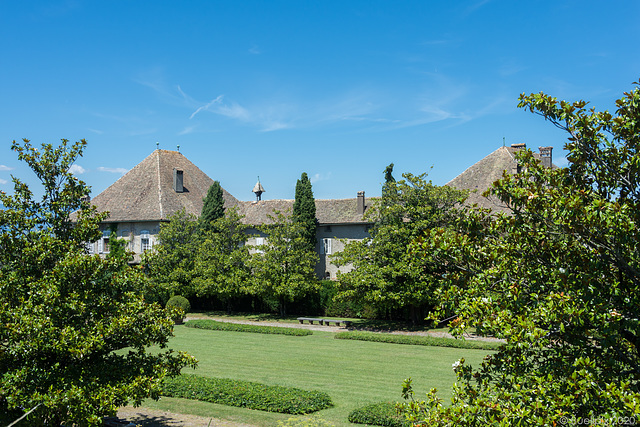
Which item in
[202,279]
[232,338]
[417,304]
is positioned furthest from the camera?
[202,279]

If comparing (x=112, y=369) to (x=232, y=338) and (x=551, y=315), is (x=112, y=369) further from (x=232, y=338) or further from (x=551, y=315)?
(x=232, y=338)

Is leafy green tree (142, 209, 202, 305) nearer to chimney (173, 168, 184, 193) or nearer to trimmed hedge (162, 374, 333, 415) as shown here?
chimney (173, 168, 184, 193)

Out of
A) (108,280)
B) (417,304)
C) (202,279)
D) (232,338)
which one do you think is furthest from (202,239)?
(108,280)

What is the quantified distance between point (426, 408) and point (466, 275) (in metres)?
1.94

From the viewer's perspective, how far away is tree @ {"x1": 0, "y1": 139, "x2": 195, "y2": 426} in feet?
28.3

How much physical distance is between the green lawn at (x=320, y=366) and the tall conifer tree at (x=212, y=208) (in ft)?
46.8

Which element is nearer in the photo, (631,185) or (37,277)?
(631,185)

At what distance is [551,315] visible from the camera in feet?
18.5

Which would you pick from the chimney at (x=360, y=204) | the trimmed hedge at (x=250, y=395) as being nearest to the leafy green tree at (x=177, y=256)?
the chimney at (x=360, y=204)

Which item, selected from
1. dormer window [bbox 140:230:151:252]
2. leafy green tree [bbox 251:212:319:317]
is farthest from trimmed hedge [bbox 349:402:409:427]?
dormer window [bbox 140:230:151:252]

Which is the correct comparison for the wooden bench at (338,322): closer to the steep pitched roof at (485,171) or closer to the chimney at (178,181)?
the steep pitched roof at (485,171)

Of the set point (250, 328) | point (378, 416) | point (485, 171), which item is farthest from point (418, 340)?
point (485, 171)

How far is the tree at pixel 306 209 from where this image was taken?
3966cm

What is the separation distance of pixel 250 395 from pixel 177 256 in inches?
1108
